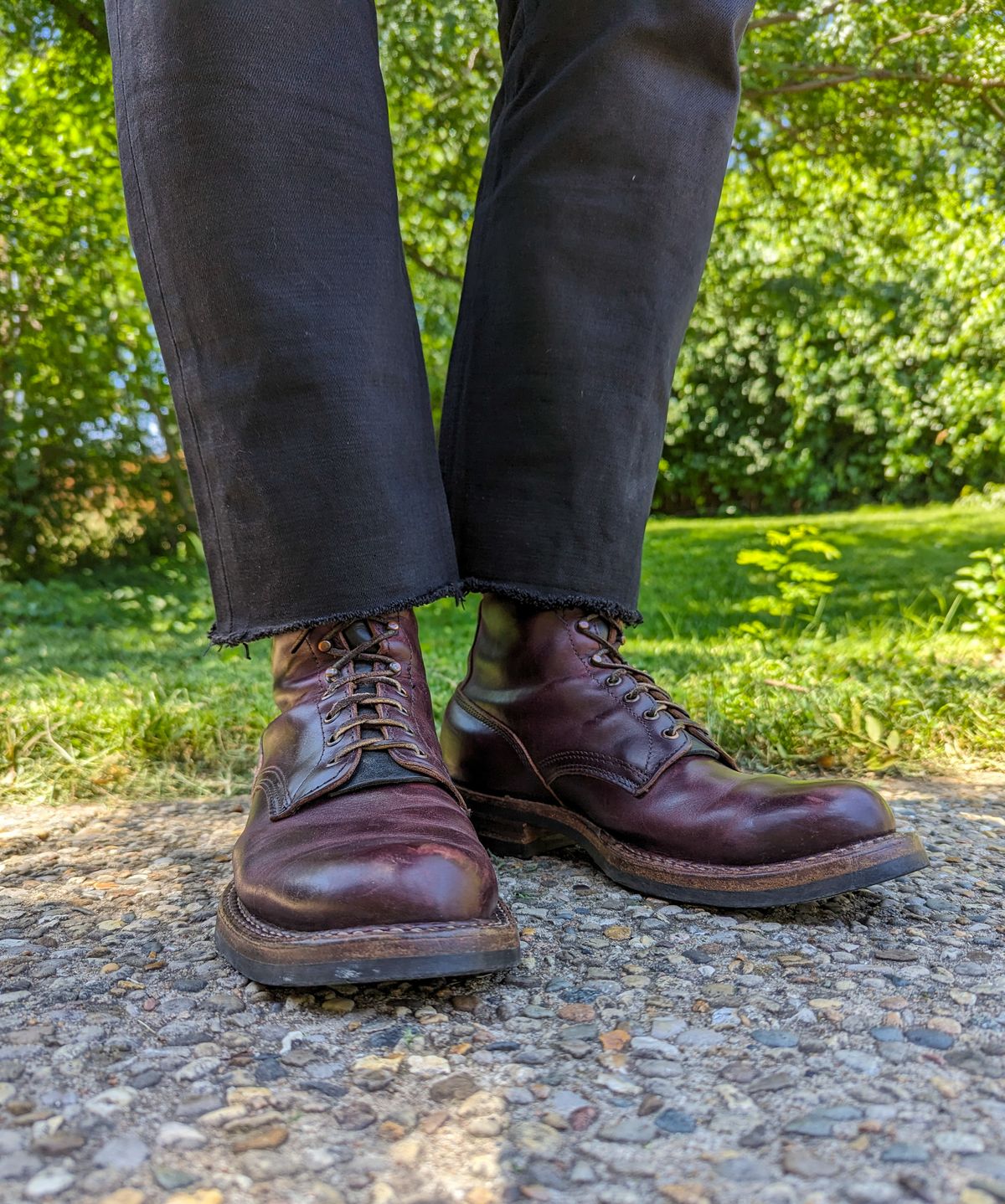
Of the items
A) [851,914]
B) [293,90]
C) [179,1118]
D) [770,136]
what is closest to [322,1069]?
[179,1118]

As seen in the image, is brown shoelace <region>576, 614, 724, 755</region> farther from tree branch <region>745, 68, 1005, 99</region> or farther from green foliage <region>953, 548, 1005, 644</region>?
tree branch <region>745, 68, 1005, 99</region>

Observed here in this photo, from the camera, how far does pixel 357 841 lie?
3.27 ft

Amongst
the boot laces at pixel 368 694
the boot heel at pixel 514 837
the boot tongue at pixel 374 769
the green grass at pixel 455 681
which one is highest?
the boot laces at pixel 368 694

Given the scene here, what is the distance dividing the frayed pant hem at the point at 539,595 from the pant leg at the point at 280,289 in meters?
0.15

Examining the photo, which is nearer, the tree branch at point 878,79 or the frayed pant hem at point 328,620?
the frayed pant hem at point 328,620

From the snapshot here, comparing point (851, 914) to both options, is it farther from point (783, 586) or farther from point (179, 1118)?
point (783, 586)

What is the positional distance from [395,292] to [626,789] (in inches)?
24.9

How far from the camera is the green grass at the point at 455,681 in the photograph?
201 centimetres

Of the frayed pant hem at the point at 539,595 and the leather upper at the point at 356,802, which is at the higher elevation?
the frayed pant hem at the point at 539,595

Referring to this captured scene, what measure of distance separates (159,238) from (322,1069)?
83cm

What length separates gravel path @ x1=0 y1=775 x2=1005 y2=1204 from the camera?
0.72 metres

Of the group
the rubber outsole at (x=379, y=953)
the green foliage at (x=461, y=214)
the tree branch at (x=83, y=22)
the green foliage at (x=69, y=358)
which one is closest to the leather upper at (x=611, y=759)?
the rubber outsole at (x=379, y=953)

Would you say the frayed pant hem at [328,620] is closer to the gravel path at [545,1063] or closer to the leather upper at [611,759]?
the leather upper at [611,759]

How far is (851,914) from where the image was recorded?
46.7 inches
